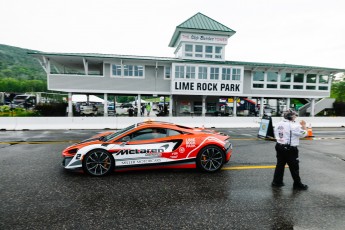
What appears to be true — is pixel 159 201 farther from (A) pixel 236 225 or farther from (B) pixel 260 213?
(B) pixel 260 213

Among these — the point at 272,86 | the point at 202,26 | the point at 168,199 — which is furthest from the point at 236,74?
the point at 168,199

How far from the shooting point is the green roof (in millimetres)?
23453

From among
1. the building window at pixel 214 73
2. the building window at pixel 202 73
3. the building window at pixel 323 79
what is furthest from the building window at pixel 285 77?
the building window at pixel 202 73

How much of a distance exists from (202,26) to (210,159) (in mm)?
21718

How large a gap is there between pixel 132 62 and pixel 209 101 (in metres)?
11.7

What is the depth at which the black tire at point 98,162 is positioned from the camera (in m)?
5.27

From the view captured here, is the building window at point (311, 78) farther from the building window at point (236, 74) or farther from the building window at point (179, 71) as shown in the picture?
the building window at point (179, 71)

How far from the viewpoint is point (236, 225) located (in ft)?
10.6

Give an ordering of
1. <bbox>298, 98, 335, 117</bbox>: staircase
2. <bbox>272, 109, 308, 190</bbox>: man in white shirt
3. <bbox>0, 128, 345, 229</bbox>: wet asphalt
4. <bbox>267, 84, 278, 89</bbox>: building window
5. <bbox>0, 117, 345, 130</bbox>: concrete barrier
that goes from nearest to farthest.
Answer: <bbox>0, 128, 345, 229</bbox>: wet asphalt → <bbox>272, 109, 308, 190</bbox>: man in white shirt → <bbox>0, 117, 345, 130</bbox>: concrete barrier → <bbox>267, 84, 278, 89</bbox>: building window → <bbox>298, 98, 335, 117</bbox>: staircase

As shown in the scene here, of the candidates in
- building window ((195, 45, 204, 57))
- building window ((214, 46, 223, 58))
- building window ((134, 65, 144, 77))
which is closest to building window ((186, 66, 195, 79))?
building window ((195, 45, 204, 57))

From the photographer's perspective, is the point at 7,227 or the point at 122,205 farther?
the point at 122,205

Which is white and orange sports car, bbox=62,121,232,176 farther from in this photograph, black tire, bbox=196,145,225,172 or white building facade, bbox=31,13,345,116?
white building facade, bbox=31,13,345,116

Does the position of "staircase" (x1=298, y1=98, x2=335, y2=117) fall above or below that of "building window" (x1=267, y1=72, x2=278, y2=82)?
below

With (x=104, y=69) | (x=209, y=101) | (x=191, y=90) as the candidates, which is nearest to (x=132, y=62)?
(x=104, y=69)
